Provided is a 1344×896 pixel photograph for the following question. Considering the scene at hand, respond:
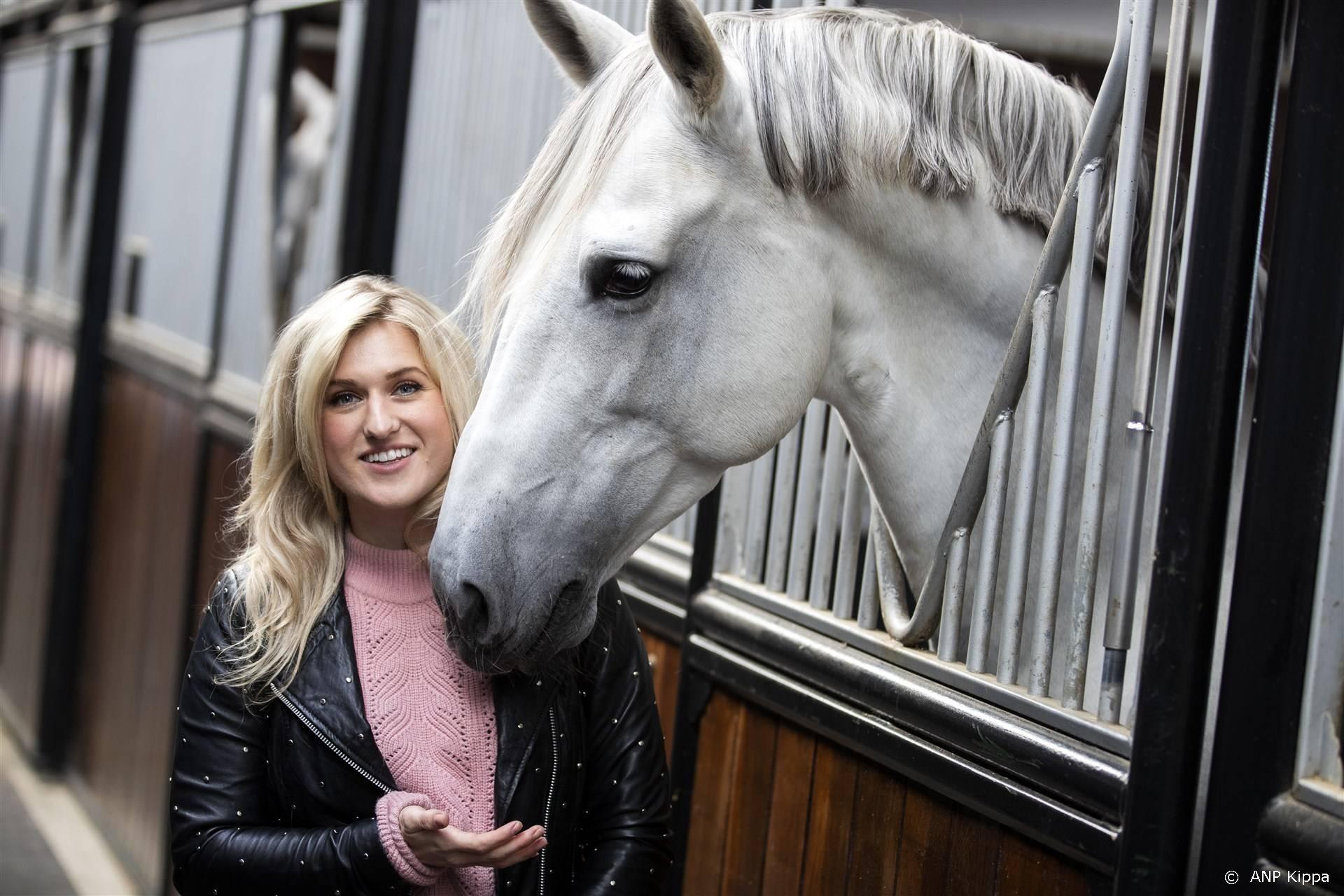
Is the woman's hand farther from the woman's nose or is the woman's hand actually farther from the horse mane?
the horse mane

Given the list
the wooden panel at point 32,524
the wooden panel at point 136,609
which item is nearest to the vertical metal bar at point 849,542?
the wooden panel at point 136,609

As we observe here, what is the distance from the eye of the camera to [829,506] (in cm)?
184

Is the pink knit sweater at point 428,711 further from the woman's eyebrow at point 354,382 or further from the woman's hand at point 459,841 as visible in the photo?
the woman's eyebrow at point 354,382

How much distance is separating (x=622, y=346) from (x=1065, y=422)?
1.60 ft

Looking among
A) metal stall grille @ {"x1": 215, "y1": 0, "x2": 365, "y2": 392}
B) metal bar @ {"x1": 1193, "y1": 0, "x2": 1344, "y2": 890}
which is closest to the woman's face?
metal bar @ {"x1": 1193, "y1": 0, "x2": 1344, "y2": 890}

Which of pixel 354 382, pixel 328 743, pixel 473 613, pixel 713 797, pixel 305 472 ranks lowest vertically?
pixel 713 797

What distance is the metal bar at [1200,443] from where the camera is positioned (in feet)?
4.09

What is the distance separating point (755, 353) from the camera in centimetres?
146

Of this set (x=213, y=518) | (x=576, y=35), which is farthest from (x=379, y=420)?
(x=213, y=518)

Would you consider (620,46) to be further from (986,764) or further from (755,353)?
(986,764)

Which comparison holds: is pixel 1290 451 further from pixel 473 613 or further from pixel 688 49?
pixel 473 613

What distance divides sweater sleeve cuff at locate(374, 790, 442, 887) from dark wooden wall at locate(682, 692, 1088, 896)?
0.58 m

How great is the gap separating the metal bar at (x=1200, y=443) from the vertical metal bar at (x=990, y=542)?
25 cm

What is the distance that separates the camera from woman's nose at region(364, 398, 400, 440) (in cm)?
152
